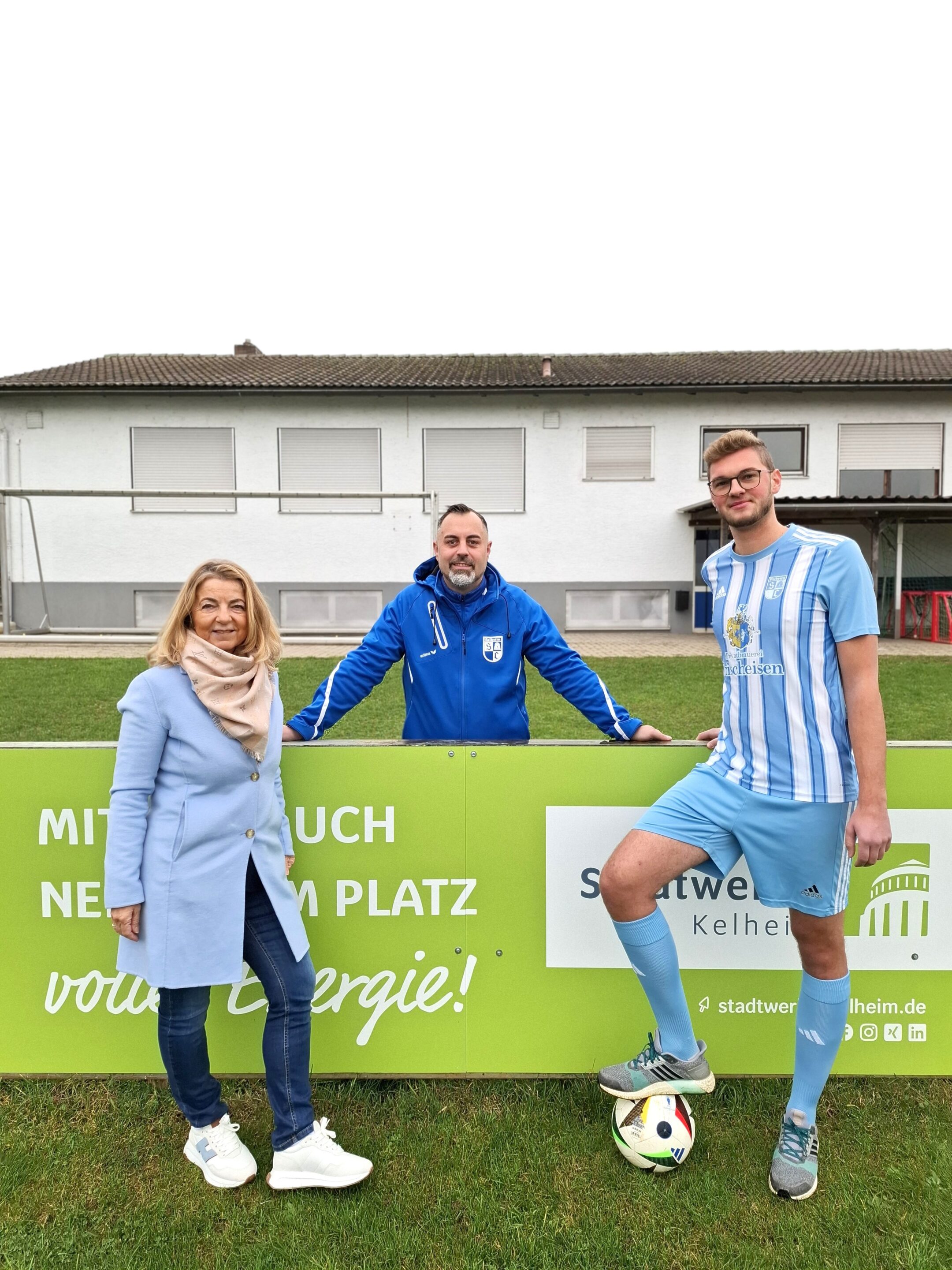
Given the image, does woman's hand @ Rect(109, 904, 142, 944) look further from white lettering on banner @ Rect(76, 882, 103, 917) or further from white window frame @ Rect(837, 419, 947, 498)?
white window frame @ Rect(837, 419, 947, 498)

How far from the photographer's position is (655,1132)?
7.08ft

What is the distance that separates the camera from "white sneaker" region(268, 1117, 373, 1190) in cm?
208

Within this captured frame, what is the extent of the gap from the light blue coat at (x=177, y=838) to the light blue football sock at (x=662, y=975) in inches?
42.0

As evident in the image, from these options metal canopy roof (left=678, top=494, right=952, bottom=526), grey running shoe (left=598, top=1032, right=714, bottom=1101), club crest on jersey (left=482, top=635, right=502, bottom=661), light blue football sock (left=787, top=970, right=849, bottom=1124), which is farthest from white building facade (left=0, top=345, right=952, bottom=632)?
light blue football sock (left=787, top=970, right=849, bottom=1124)

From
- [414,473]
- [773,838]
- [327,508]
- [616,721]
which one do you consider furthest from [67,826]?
[414,473]

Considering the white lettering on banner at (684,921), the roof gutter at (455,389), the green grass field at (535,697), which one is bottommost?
the green grass field at (535,697)

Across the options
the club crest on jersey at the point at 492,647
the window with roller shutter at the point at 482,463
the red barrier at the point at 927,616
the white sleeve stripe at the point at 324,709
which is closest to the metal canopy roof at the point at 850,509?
the red barrier at the point at 927,616

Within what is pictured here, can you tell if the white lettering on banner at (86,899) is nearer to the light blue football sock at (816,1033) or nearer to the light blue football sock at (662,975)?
the light blue football sock at (662,975)

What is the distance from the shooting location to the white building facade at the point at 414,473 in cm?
1839

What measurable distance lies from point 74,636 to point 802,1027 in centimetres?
1422

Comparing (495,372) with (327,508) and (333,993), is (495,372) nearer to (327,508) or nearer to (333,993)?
(327,508)

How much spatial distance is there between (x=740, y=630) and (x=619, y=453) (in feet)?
57.9

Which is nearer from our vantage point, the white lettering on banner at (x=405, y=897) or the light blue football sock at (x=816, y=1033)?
the light blue football sock at (x=816, y=1033)

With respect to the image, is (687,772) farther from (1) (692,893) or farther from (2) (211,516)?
(2) (211,516)
